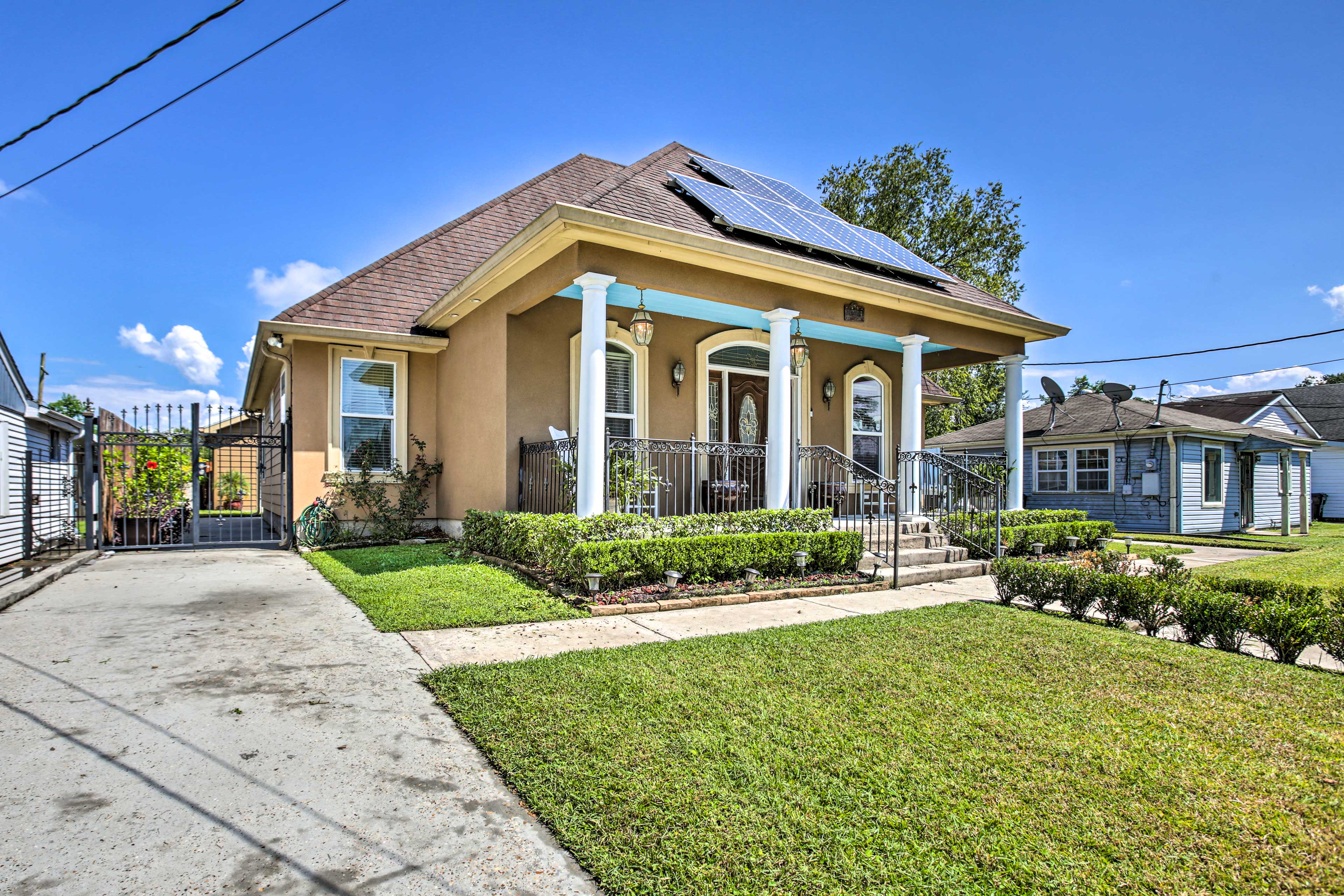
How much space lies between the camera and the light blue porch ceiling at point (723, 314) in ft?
28.1

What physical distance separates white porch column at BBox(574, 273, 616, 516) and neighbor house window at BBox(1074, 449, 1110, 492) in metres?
16.4

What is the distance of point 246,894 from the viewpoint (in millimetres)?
2000

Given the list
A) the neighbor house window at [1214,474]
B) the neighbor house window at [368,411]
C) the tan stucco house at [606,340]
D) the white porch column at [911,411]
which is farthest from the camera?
the neighbor house window at [1214,474]

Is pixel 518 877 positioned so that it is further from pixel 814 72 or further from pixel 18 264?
pixel 18 264

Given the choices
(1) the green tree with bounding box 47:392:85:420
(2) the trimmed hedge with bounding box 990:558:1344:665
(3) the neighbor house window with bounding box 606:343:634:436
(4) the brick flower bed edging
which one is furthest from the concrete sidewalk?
(1) the green tree with bounding box 47:392:85:420

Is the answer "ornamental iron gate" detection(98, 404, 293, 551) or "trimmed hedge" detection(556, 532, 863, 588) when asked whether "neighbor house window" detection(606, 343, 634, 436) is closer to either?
"trimmed hedge" detection(556, 532, 863, 588)

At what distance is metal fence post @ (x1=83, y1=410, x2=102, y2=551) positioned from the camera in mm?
9141

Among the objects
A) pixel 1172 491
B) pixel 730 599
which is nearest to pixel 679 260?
pixel 730 599

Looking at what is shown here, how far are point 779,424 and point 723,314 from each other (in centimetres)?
229

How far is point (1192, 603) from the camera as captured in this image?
17.1ft

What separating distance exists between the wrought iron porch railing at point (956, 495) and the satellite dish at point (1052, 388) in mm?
7154

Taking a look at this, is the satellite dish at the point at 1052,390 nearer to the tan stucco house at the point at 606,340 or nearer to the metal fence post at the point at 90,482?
the tan stucco house at the point at 606,340

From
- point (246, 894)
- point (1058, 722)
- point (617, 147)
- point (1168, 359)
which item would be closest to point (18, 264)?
point (617, 147)

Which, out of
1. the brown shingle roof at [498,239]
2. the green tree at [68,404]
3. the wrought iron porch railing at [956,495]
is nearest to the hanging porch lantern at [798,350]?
the brown shingle roof at [498,239]
